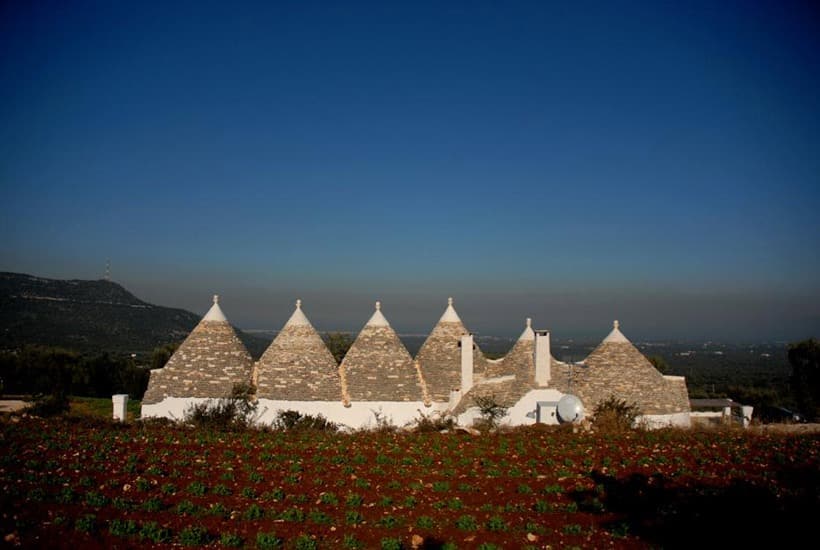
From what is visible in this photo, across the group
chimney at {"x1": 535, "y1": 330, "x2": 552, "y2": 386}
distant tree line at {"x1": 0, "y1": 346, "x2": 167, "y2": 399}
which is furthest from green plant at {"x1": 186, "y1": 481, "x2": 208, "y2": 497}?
distant tree line at {"x1": 0, "y1": 346, "x2": 167, "y2": 399}

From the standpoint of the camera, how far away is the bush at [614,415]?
1653cm

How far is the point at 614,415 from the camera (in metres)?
16.9

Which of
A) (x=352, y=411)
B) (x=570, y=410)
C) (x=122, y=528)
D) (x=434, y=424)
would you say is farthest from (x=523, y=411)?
(x=122, y=528)

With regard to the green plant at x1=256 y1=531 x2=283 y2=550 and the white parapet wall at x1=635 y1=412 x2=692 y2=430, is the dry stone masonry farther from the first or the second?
the green plant at x1=256 y1=531 x2=283 y2=550

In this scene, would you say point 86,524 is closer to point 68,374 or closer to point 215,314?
point 215,314

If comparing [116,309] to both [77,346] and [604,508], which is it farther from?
[604,508]

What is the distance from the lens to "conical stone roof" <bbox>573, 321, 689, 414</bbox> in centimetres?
1908

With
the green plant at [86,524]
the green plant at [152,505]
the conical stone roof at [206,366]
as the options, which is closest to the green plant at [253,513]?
the green plant at [152,505]

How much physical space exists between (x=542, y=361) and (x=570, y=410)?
202cm

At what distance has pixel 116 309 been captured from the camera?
78.8 metres

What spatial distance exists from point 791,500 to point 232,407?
13880 mm

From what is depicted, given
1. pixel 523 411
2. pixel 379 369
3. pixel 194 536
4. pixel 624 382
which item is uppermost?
pixel 379 369

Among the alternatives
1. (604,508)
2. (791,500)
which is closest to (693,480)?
(791,500)

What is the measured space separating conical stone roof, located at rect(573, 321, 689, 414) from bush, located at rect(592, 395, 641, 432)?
429 millimetres
